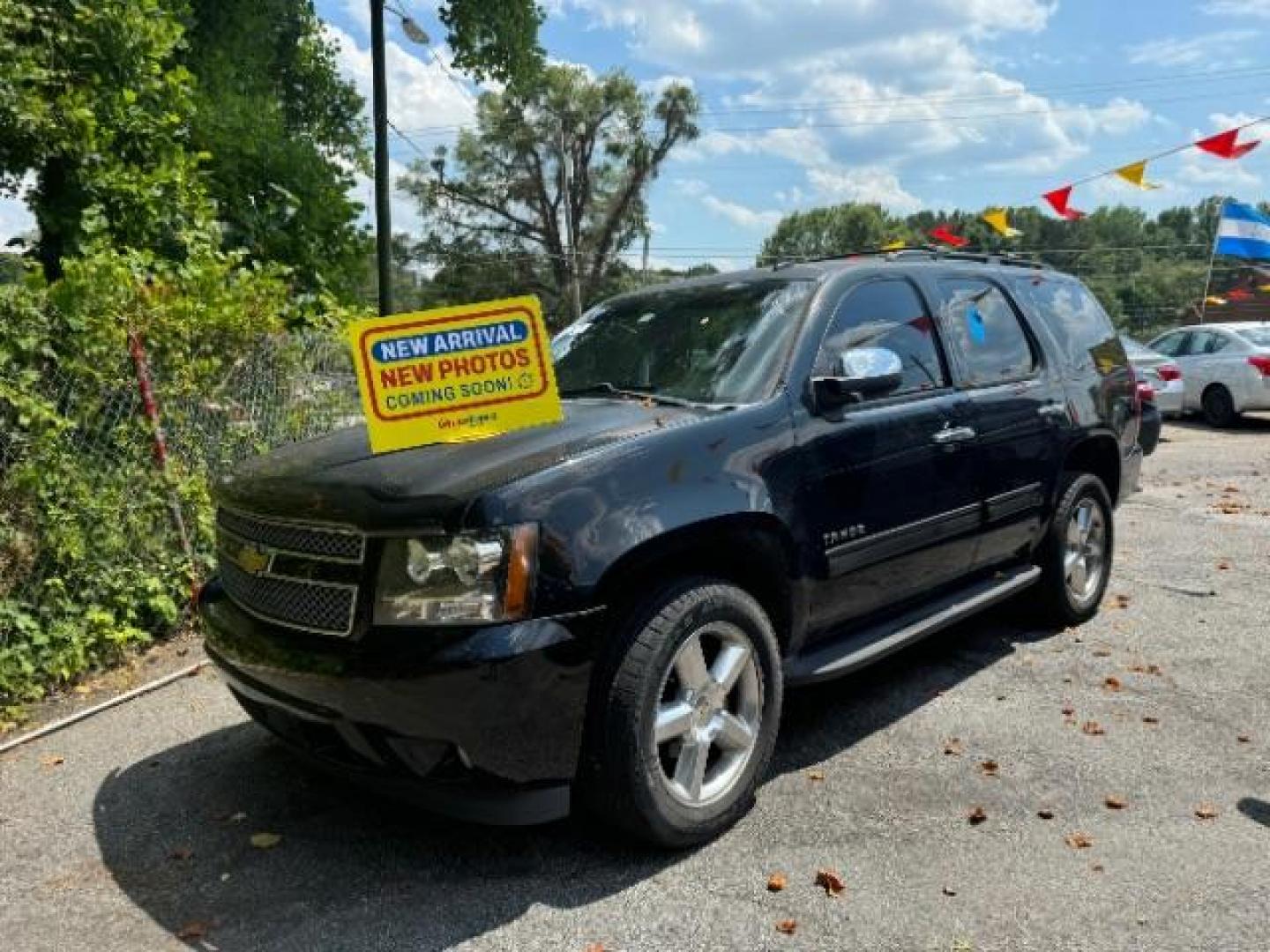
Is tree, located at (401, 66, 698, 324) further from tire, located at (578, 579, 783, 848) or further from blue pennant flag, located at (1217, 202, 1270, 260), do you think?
Result: tire, located at (578, 579, 783, 848)

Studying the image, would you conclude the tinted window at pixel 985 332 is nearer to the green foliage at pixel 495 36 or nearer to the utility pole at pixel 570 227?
the green foliage at pixel 495 36

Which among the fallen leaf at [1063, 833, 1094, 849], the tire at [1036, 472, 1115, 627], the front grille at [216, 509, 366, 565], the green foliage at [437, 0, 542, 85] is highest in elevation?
the green foliage at [437, 0, 542, 85]

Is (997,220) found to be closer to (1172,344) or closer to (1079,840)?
(1172,344)

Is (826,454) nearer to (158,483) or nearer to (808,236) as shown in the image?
(158,483)

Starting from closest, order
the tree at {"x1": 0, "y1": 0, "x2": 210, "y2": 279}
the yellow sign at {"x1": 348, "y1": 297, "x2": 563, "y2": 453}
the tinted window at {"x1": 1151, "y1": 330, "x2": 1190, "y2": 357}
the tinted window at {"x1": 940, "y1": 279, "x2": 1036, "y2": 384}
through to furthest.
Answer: the yellow sign at {"x1": 348, "y1": 297, "x2": 563, "y2": 453} < the tinted window at {"x1": 940, "y1": 279, "x2": 1036, "y2": 384} < the tree at {"x1": 0, "y1": 0, "x2": 210, "y2": 279} < the tinted window at {"x1": 1151, "y1": 330, "x2": 1190, "y2": 357}

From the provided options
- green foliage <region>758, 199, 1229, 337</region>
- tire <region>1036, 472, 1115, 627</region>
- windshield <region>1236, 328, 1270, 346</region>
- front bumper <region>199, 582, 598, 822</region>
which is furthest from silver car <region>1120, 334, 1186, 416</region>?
green foliage <region>758, 199, 1229, 337</region>

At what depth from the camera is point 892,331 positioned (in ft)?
14.1

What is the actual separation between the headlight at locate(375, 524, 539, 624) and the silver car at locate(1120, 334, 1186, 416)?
13.8 m

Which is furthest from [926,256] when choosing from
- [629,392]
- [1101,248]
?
[1101,248]

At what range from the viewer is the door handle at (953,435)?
Result: 4223mm

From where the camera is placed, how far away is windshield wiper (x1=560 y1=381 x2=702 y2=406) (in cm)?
368

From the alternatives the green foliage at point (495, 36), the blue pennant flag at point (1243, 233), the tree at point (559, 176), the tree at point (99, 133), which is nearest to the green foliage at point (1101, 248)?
the tree at point (559, 176)

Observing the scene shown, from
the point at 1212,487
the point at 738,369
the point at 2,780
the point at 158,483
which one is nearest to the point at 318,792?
the point at 2,780

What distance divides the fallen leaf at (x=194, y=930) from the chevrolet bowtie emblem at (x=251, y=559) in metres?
1.04
